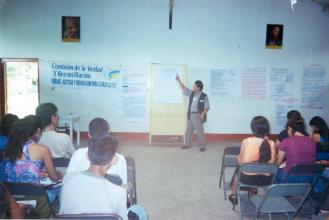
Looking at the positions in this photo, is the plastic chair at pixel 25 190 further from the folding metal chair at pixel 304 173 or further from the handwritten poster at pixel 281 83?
the handwritten poster at pixel 281 83

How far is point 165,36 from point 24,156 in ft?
17.8

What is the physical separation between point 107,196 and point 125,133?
5983 millimetres

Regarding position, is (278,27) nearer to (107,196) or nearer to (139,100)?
(139,100)

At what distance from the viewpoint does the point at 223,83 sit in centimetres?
789

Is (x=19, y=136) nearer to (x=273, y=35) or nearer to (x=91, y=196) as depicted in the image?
(x=91, y=196)

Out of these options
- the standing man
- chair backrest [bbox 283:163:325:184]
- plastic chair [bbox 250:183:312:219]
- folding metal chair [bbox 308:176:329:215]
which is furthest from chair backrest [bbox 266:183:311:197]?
the standing man

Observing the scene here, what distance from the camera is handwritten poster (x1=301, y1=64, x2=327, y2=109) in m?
7.96

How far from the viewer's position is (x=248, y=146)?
12.3 feet

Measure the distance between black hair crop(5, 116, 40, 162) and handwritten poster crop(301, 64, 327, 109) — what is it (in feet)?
21.8

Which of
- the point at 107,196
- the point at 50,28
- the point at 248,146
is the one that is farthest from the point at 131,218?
the point at 50,28

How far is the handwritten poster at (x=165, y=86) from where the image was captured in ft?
25.1

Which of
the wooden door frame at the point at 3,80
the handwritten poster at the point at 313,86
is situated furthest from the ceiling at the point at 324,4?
the wooden door frame at the point at 3,80

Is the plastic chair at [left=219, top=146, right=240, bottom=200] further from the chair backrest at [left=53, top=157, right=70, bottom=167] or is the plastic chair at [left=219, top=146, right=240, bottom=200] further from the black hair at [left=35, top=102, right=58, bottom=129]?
the black hair at [left=35, top=102, right=58, bottom=129]

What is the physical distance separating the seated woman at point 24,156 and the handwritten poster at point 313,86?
666 centimetres
